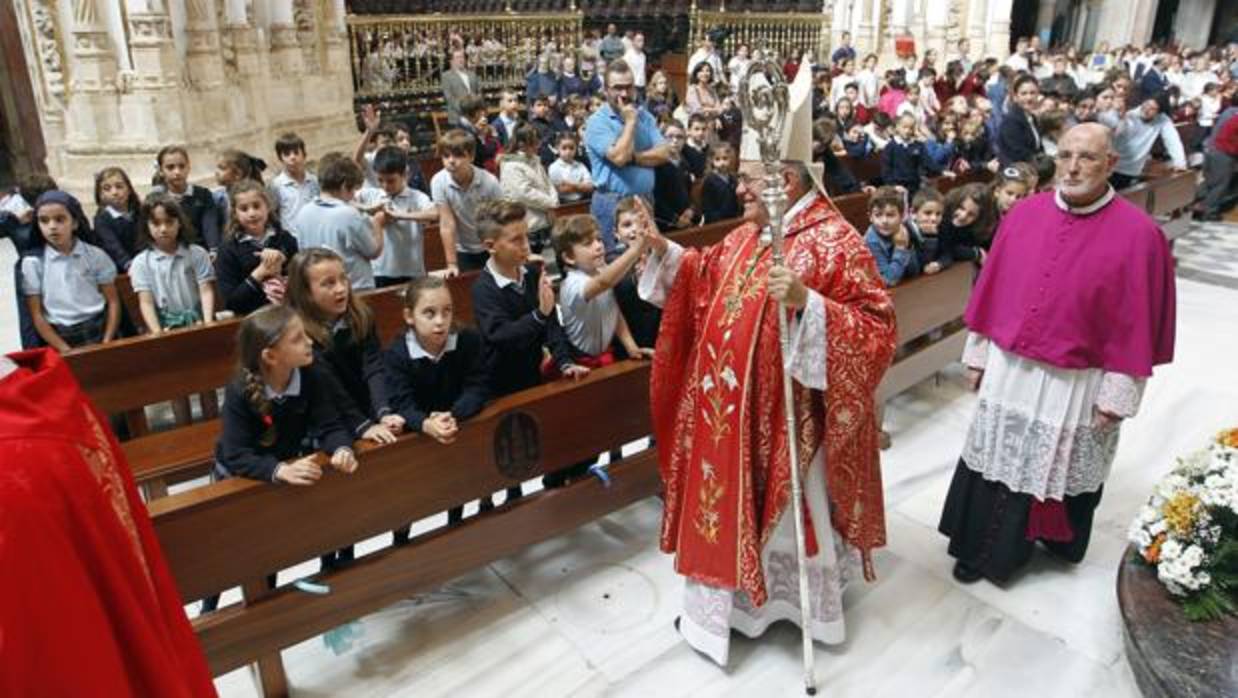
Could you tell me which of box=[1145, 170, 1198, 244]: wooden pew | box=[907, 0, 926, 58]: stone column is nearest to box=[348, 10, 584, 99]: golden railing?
box=[907, 0, 926, 58]: stone column

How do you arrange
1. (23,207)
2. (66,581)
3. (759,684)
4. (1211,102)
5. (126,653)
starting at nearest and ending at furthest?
(66,581)
(126,653)
(759,684)
(23,207)
(1211,102)

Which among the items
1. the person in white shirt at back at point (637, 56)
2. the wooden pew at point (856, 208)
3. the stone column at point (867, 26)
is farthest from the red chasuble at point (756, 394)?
the stone column at point (867, 26)

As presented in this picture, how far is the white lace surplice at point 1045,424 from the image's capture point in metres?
2.92

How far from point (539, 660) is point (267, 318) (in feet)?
4.78

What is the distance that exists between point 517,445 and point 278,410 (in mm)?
799

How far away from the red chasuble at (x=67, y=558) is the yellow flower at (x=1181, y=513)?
2.80 m

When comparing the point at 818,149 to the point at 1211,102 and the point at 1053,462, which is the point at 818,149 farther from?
the point at 1211,102

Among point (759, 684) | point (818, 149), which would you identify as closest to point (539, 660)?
point (759, 684)

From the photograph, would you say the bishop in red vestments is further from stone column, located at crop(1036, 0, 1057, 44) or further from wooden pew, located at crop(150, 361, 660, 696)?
stone column, located at crop(1036, 0, 1057, 44)

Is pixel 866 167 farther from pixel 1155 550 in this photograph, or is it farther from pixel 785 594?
pixel 785 594

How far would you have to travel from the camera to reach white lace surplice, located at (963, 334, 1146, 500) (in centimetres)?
292

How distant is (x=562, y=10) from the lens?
16.7 m

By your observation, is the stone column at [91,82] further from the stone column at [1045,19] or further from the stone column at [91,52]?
the stone column at [1045,19]

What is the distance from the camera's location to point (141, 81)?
7.97 m
